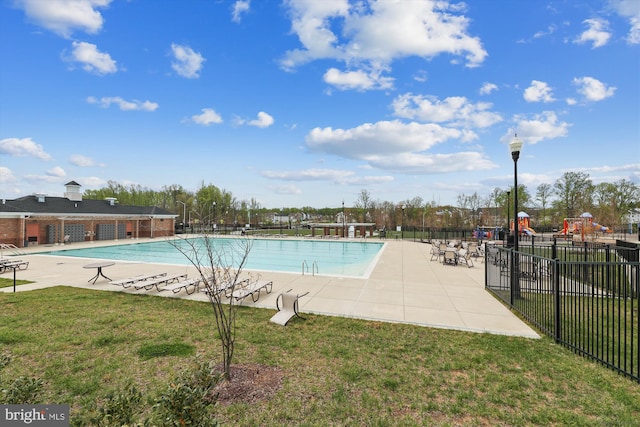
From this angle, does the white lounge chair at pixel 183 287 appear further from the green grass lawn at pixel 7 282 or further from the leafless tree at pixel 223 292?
the green grass lawn at pixel 7 282

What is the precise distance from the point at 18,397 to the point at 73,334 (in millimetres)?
4220

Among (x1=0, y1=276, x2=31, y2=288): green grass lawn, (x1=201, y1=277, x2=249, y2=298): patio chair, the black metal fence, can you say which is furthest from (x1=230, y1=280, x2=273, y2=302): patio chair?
(x1=0, y1=276, x2=31, y2=288): green grass lawn

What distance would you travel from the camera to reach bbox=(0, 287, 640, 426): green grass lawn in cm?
335

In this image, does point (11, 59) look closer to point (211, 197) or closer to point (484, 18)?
point (484, 18)

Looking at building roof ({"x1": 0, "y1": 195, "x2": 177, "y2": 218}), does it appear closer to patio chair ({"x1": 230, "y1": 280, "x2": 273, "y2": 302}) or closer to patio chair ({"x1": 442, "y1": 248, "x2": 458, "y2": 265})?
patio chair ({"x1": 230, "y1": 280, "x2": 273, "y2": 302})

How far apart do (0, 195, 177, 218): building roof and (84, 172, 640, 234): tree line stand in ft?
20.5

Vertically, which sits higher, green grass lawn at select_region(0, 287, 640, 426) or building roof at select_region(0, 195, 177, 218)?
building roof at select_region(0, 195, 177, 218)

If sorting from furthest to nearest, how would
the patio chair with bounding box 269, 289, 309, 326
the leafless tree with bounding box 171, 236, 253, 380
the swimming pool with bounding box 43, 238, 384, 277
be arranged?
the swimming pool with bounding box 43, 238, 384, 277
the patio chair with bounding box 269, 289, 309, 326
the leafless tree with bounding box 171, 236, 253, 380

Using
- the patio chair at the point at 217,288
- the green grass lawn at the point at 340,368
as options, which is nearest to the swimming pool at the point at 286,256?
the patio chair at the point at 217,288

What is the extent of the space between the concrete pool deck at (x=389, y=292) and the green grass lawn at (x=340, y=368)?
0.77 m

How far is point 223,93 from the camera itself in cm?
2083

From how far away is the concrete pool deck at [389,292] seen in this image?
6789 mm

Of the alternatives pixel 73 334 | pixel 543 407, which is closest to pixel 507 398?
pixel 543 407

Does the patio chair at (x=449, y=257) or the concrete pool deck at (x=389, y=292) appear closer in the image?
the concrete pool deck at (x=389, y=292)
